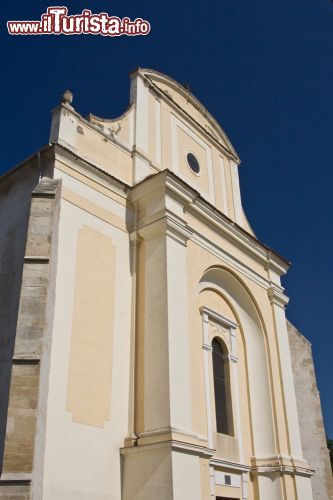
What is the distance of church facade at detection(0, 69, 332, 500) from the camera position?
11.0 metres

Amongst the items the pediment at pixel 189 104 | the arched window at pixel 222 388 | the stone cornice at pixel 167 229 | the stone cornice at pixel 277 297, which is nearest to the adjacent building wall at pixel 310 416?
the stone cornice at pixel 277 297

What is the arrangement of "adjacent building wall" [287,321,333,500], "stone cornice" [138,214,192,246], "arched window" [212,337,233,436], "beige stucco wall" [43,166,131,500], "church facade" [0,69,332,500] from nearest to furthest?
1. "beige stucco wall" [43,166,131,500]
2. "church facade" [0,69,332,500]
3. "stone cornice" [138,214,192,246]
4. "arched window" [212,337,233,436]
5. "adjacent building wall" [287,321,333,500]

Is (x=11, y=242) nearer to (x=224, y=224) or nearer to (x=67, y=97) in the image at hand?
(x=67, y=97)

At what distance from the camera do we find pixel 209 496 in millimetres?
12812

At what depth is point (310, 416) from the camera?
20875 mm

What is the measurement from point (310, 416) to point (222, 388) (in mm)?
6795

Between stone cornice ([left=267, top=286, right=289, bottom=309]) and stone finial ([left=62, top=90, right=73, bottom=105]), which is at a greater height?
stone finial ([left=62, top=90, right=73, bottom=105])

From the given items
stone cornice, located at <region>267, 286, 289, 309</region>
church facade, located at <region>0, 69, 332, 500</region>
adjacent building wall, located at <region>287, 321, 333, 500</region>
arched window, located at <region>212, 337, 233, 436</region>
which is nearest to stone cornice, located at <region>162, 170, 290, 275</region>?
church facade, located at <region>0, 69, 332, 500</region>

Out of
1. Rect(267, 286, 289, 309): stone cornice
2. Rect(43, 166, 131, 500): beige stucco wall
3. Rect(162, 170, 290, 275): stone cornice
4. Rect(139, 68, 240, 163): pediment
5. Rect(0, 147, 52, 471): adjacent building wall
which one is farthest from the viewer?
Rect(267, 286, 289, 309): stone cornice

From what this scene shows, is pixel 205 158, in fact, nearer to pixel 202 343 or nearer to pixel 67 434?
pixel 202 343

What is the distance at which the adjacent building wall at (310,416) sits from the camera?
19.8 m

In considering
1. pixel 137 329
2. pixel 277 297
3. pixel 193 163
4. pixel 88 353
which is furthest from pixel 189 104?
pixel 88 353

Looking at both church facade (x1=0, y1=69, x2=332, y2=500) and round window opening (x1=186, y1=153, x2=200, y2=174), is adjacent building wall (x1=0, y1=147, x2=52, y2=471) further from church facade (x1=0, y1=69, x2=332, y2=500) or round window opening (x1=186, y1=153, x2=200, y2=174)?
round window opening (x1=186, y1=153, x2=200, y2=174)

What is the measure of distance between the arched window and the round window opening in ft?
19.0
